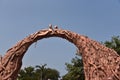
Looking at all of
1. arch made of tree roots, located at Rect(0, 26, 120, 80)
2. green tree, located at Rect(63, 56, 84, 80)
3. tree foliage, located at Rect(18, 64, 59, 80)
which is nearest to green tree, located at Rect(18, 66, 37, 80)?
tree foliage, located at Rect(18, 64, 59, 80)

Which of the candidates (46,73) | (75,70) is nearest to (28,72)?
(46,73)

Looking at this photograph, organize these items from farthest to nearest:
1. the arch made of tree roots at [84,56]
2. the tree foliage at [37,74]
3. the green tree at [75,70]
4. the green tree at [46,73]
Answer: the green tree at [46,73] → the tree foliage at [37,74] → the green tree at [75,70] → the arch made of tree roots at [84,56]

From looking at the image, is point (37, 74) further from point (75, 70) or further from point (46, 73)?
point (75, 70)

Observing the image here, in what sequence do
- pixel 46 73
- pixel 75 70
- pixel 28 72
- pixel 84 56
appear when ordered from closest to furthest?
pixel 84 56 < pixel 75 70 < pixel 28 72 < pixel 46 73

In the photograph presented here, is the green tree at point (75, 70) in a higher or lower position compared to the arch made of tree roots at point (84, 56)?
higher

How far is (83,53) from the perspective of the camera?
26.7ft

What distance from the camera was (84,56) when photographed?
812cm

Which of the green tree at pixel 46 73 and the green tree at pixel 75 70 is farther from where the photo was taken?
the green tree at pixel 46 73

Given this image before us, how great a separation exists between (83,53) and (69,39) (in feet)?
1.80

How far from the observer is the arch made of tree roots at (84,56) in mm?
7840

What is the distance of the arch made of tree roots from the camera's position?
7.84 meters

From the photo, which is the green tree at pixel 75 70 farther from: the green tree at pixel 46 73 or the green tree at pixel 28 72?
the green tree at pixel 46 73

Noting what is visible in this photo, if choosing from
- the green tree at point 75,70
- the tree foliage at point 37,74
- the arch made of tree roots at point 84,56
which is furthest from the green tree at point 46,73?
the arch made of tree roots at point 84,56

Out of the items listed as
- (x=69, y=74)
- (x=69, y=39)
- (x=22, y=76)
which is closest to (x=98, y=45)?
(x=69, y=39)
